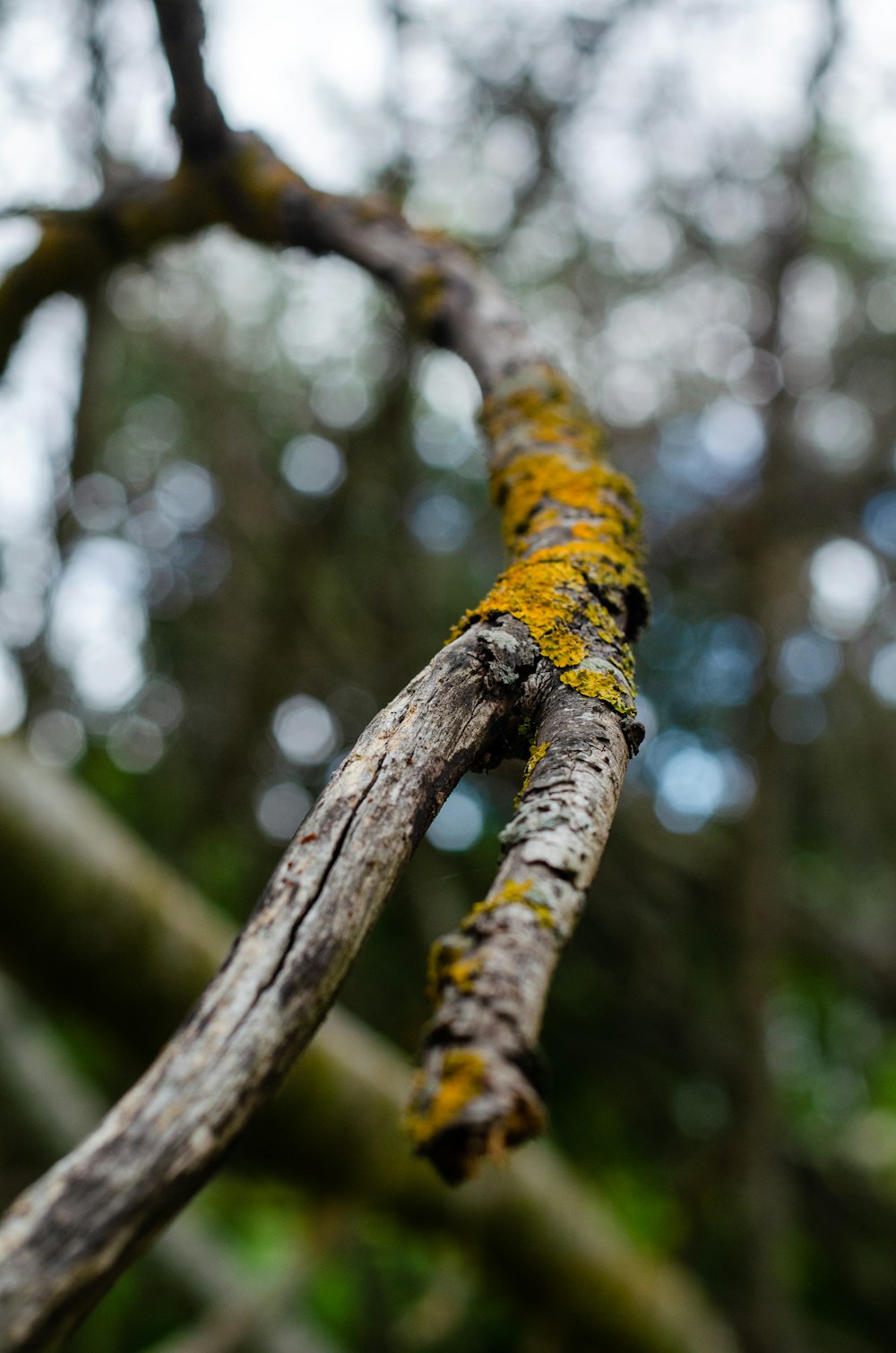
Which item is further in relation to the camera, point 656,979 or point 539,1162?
point 656,979

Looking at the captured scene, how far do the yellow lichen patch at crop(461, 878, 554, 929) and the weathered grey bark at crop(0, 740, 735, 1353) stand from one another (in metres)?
1.98

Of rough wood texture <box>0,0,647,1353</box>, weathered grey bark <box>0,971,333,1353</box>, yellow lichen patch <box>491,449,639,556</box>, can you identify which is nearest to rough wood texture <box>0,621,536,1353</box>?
rough wood texture <box>0,0,647,1353</box>

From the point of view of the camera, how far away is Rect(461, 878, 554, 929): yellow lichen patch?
419mm

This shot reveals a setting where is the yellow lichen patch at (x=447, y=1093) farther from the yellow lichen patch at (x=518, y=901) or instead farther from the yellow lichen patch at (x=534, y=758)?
the yellow lichen patch at (x=534, y=758)

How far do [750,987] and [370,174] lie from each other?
2.85 m

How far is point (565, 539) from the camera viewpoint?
2.59 feet

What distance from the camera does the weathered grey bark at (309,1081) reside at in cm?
219

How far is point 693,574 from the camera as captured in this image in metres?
4.34

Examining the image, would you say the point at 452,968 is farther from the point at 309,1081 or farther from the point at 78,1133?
the point at 78,1133

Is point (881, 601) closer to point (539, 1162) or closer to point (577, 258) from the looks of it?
point (577, 258)

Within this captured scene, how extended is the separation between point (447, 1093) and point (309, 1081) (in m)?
2.24

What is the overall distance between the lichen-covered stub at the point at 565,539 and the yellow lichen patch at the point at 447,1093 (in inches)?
10.1

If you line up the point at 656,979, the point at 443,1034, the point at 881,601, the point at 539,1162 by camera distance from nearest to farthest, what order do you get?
the point at 443,1034 < the point at 539,1162 < the point at 656,979 < the point at 881,601

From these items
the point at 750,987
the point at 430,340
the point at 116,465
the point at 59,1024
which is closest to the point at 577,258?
the point at 116,465
